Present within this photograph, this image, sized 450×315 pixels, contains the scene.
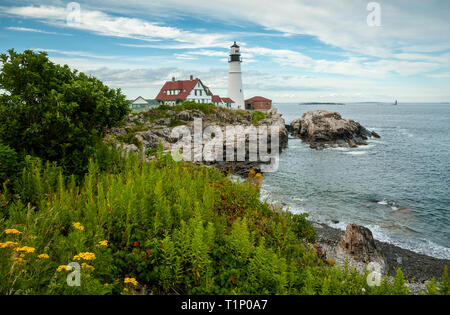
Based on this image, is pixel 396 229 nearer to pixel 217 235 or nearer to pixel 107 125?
pixel 217 235

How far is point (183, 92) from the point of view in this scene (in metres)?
67.4

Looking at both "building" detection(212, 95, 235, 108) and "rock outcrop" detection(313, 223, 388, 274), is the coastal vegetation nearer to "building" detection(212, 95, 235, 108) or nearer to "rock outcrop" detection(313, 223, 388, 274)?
"rock outcrop" detection(313, 223, 388, 274)

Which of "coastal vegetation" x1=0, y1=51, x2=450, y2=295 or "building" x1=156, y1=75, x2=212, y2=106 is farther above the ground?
"building" x1=156, y1=75, x2=212, y2=106

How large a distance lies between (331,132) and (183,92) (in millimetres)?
36077

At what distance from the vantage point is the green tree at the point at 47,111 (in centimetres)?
838

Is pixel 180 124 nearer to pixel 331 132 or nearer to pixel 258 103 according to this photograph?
pixel 331 132

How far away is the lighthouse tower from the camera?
248ft

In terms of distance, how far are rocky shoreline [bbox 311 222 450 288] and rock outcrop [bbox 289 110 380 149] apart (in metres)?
37.7

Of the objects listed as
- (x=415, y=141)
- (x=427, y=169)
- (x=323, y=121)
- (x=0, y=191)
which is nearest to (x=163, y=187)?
(x=0, y=191)

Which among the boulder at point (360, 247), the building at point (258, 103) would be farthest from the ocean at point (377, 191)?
the building at point (258, 103)

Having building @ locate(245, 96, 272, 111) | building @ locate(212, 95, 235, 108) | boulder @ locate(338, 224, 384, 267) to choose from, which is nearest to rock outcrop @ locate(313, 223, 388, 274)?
boulder @ locate(338, 224, 384, 267)

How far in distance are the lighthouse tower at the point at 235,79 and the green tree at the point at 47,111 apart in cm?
7017

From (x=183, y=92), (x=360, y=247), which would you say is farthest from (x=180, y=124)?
(x=360, y=247)

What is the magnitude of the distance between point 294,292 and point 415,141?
6619 cm
